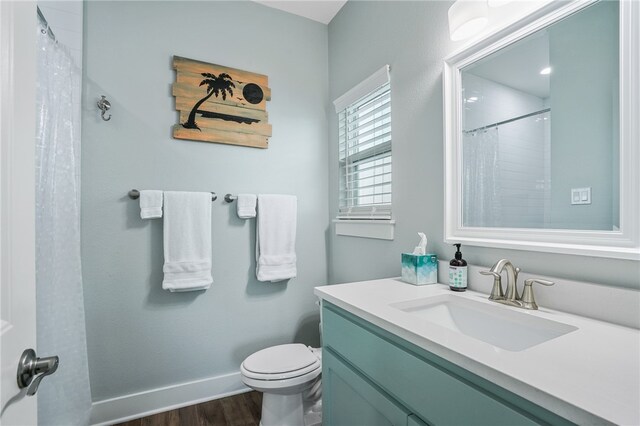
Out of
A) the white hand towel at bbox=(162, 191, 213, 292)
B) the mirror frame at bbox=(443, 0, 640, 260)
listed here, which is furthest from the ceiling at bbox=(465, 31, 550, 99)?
the white hand towel at bbox=(162, 191, 213, 292)

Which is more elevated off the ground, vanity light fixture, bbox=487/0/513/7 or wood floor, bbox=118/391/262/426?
vanity light fixture, bbox=487/0/513/7

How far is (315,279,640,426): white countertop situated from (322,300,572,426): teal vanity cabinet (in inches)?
1.3

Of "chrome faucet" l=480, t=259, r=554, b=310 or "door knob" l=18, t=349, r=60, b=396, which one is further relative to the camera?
"chrome faucet" l=480, t=259, r=554, b=310

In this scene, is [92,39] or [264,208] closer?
[92,39]

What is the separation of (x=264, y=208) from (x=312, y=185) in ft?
1.48

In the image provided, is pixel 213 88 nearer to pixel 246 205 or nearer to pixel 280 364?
pixel 246 205

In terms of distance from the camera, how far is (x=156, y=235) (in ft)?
5.77

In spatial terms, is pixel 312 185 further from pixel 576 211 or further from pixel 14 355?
pixel 14 355

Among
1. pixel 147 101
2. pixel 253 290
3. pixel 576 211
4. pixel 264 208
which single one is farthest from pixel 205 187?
pixel 576 211

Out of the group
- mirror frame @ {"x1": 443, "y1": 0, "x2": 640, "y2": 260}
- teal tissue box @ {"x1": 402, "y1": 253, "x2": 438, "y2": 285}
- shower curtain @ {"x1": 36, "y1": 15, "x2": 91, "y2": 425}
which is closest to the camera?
mirror frame @ {"x1": 443, "y1": 0, "x2": 640, "y2": 260}

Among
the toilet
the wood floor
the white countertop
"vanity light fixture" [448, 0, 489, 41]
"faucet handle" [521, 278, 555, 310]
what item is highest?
"vanity light fixture" [448, 0, 489, 41]

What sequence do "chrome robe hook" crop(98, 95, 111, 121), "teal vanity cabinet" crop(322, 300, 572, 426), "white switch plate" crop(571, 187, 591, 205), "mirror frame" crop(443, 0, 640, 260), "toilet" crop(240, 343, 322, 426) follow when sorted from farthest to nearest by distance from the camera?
"chrome robe hook" crop(98, 95, 111, 121)
"toilet" crop(240, 343, 322, 426)
"white switch plate" crop(571, 187, 591, 205)
"mirror frame" crop(443, 0, 640, 260)
"teal vanity cabinet" crop(322, 300, 572, 426)

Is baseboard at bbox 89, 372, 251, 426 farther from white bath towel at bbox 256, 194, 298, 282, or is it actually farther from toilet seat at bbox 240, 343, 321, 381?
white bath towel at bbox 256, 194, 298, 282

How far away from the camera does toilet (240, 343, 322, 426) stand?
4.58ft
